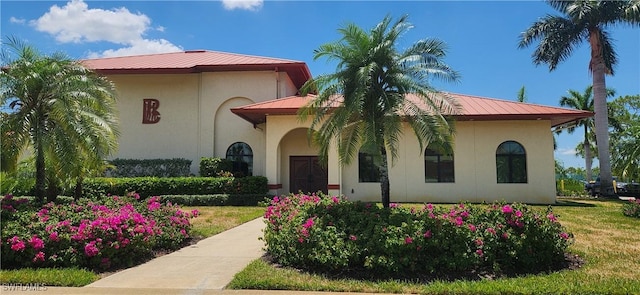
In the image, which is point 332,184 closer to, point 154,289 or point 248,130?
point 248,130

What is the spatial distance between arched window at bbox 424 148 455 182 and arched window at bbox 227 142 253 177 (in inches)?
358

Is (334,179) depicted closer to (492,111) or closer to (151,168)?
(492,111)

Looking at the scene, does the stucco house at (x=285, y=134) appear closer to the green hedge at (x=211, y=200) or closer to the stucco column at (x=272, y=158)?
the stucco column at (x=272, y=158)

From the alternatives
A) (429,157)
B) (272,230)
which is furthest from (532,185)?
(272,230)

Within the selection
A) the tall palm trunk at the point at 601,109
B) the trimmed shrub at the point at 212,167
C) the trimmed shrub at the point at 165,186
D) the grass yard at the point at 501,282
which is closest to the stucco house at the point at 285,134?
the trimmed shrub at the point at 212,167

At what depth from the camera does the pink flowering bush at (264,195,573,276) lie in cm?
639

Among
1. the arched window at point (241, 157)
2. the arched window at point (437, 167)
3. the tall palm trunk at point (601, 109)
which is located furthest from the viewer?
the tall palm trunk at point (601, 109)

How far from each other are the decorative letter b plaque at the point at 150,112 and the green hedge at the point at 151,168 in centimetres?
244

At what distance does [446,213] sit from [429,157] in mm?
11759

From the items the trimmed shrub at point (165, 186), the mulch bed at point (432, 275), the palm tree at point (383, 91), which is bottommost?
the mulch bed at point (432, 275)

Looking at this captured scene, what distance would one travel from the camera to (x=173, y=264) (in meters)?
7.29

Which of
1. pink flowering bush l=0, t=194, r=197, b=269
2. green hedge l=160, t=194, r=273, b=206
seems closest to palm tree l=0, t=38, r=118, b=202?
pink flowering bush l=0, t=194, r=197, b=269

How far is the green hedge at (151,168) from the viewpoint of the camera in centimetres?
2080

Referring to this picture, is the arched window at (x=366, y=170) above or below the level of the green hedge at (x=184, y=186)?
above
